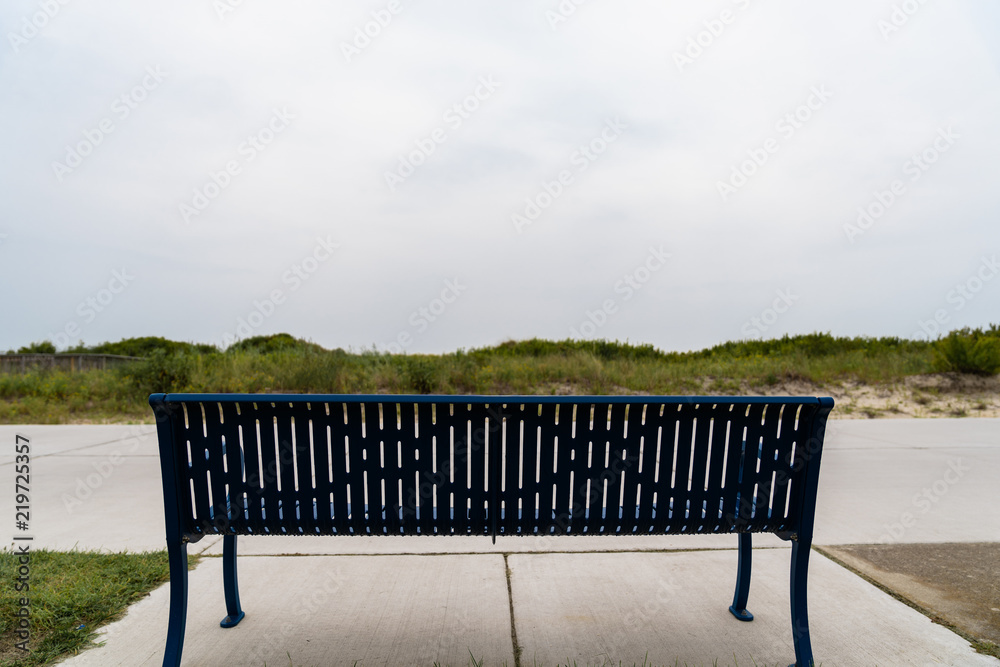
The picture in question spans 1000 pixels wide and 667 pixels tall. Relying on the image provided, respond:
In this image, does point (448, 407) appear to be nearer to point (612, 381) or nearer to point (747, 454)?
point (747, 454)

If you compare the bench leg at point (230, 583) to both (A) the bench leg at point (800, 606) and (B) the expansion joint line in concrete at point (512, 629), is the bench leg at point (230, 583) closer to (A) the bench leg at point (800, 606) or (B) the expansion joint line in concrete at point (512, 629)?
(B) the expansion joint line in concrete at point (512, 629)

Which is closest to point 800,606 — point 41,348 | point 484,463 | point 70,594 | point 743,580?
point 743,580

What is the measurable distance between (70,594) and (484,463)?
209 cm

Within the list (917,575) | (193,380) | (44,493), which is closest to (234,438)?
(917,575)

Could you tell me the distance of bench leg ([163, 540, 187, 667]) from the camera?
2109 millimetres

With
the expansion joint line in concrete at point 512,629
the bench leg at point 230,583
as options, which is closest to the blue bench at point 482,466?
the bench leg at point 230,583

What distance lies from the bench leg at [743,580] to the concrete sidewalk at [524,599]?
0.19 ft

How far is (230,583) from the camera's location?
2.54m

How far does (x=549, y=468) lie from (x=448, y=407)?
413mm

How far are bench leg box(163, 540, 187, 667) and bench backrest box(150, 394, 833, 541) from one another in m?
0.09

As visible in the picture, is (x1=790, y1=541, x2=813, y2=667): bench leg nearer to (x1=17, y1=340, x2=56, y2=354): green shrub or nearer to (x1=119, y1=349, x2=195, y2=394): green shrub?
(x1=119, y1=349, x2=195, y2=394): green shrub

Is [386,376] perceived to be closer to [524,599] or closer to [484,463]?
[524,599]

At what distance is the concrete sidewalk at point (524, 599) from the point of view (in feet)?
7.71

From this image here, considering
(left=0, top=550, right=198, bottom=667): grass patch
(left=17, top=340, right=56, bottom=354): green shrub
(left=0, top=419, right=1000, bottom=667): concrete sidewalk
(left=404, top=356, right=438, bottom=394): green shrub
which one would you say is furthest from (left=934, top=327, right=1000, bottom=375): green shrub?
(left=17, top=340, right=56, bottom=354): green shrub
